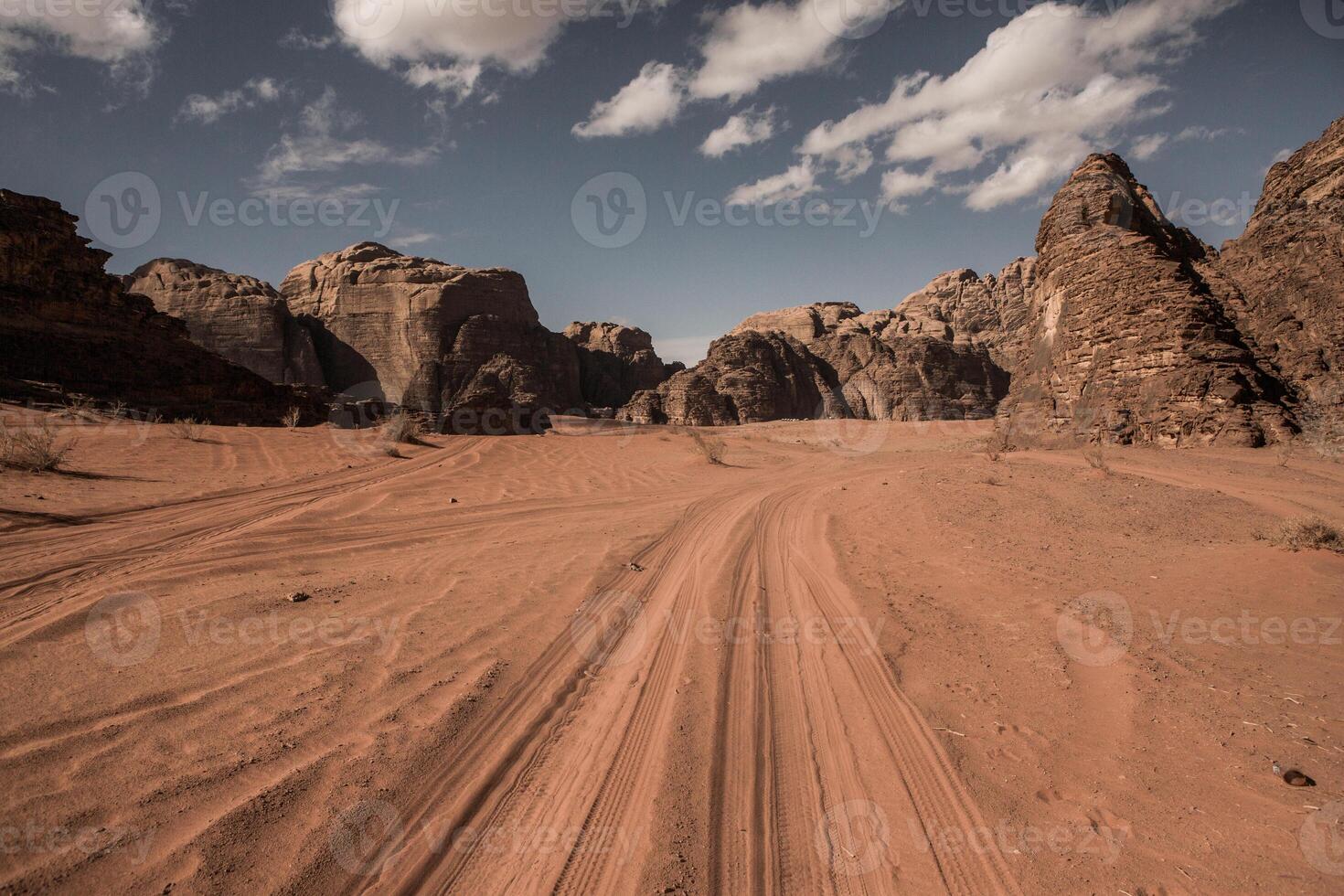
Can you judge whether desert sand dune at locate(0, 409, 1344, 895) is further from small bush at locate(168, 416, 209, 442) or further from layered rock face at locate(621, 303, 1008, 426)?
layered rock face at locate(621, 303, 1008, 426)

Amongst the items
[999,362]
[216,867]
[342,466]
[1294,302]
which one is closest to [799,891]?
[216,867]

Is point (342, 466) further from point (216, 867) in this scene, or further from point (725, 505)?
point (216, 867)

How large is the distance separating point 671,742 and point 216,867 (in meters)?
1.82

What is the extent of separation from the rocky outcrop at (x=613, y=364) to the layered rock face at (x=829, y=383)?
42.5 feet

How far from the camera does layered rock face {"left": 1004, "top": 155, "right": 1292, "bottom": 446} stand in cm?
1235

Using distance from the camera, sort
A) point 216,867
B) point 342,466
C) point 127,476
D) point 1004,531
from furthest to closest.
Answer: point 342,466 → point 127,476 → point 1004,531 → point 216,867

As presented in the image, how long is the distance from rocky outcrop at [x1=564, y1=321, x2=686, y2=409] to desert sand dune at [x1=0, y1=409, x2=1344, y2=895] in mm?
47807

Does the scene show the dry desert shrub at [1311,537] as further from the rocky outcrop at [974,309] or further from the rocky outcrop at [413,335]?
the rocky outcrop at [974,309]

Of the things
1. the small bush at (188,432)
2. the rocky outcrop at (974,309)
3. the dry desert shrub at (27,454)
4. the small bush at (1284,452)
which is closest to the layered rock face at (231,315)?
the small bush at (188,432)

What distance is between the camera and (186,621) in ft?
11.4

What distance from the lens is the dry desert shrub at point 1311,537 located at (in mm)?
4566

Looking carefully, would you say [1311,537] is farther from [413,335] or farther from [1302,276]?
[413,335]

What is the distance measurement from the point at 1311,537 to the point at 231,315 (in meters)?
53.7

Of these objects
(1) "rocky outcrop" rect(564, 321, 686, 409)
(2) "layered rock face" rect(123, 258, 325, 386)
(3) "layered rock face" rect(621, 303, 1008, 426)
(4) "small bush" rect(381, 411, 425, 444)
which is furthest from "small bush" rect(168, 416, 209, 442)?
(1) "rocky outcrop" rect(564, 321, 686, 409)
